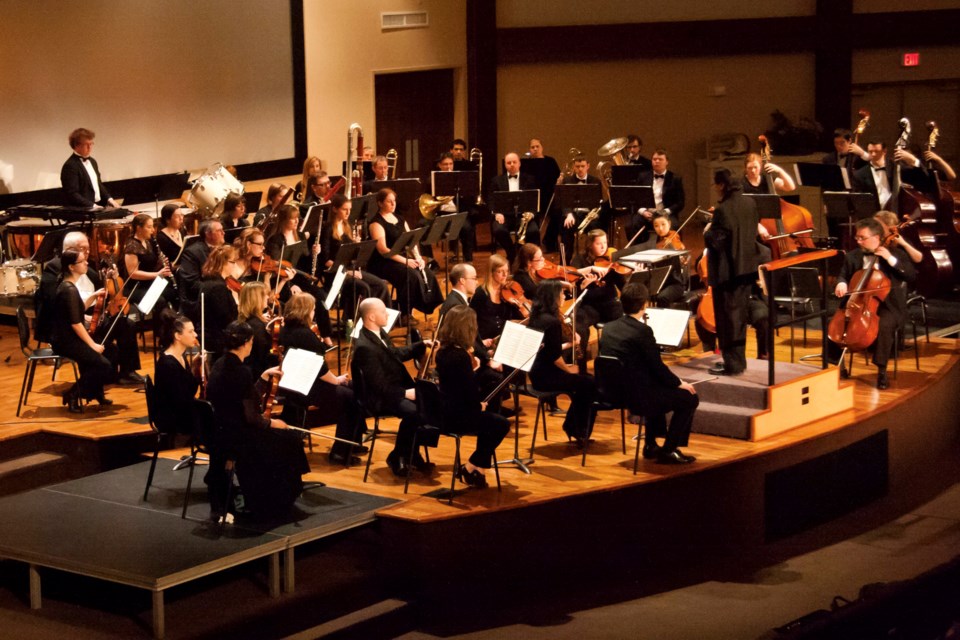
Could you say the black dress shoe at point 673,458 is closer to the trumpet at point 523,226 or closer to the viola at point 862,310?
the viola at point 862,310

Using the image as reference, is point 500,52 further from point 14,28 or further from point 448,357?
point 448,357

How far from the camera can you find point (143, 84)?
11594 millimetres

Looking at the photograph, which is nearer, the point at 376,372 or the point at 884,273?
the point at 376,372

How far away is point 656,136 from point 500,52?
214 centimetres

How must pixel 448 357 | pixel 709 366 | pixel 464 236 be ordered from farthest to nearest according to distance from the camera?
pixel 464 236 → pixel 709 366 → pixel 448 357

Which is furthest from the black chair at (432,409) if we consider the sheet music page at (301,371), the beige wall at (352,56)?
the beige wall at (352,56)

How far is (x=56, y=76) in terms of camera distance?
35.3 feet

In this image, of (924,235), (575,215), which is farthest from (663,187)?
(924,235)

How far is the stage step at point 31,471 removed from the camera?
7.45m

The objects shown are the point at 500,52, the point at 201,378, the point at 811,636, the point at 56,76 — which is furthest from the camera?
the point at 500,52

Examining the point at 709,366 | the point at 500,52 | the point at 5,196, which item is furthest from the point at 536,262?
the point at 500,52

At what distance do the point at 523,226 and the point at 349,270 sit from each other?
2.28 meters

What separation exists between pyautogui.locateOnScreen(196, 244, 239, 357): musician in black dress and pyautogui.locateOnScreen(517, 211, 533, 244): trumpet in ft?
12.1

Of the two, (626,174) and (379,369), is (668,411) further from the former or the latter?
(626,174)
